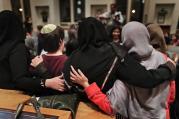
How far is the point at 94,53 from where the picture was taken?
3.69 feet

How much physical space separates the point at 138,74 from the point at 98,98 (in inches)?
10.4

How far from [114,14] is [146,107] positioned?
445 cm

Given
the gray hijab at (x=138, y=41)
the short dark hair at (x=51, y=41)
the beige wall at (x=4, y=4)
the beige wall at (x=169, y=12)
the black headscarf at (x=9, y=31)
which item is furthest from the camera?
the beige wall at (x=169, y=12)

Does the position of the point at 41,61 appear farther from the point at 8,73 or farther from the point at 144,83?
the point at 144,83

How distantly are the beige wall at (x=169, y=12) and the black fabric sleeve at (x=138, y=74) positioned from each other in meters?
7.70

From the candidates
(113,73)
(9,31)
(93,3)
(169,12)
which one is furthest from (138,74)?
(169,12)

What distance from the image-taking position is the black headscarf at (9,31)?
1297 millimetres

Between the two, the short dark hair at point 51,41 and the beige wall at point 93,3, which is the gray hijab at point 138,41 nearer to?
the short dark hair at point 51,41

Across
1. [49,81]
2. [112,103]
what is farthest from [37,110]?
[112,103]

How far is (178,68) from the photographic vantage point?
181 cm

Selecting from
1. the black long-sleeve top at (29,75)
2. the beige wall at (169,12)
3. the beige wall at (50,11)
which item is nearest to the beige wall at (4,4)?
the beige wall at (50,11)

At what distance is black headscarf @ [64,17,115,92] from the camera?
3.64 feet

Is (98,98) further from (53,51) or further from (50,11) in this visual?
(50,11)

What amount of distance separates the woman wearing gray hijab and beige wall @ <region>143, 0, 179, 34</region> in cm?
760
